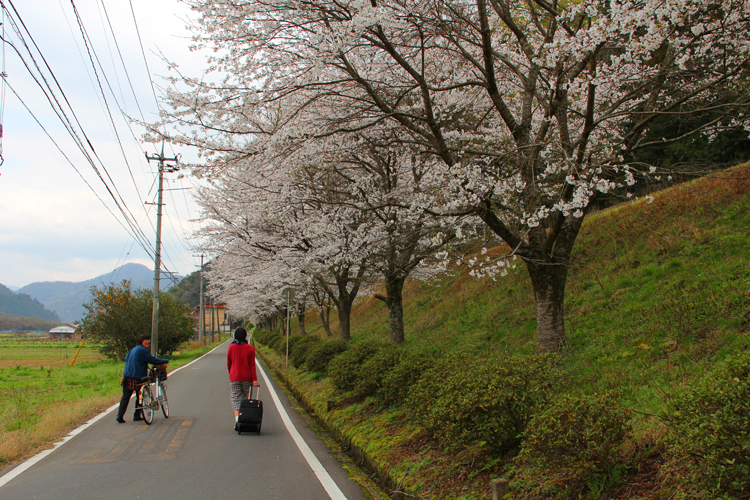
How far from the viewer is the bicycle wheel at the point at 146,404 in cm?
843

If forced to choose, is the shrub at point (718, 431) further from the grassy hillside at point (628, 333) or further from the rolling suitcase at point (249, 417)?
the rolling suitcase at point (249, 417)

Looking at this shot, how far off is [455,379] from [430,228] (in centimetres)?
558

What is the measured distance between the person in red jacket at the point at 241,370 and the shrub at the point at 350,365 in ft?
6.29

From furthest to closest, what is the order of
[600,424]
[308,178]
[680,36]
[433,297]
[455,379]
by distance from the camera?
[433,297], [308,178], [680,36], [455,379], [600,424]

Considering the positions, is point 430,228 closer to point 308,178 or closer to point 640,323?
point 308,178

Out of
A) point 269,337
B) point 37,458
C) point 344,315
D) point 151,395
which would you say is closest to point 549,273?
point 151,395

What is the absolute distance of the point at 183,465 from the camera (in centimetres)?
570

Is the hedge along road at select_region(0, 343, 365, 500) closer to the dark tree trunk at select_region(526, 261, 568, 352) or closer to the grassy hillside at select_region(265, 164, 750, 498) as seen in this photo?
the grassy hillside at select_region(265, 164, 750, 498)

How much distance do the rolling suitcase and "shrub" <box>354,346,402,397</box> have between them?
178cm

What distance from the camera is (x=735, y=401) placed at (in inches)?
108

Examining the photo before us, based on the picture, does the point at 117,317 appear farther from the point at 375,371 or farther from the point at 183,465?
the point at 183,465

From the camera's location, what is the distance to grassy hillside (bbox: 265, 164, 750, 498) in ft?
13.9

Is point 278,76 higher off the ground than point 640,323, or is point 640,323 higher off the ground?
point 278,76

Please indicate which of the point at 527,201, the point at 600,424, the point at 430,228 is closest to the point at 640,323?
the point at 527,201
